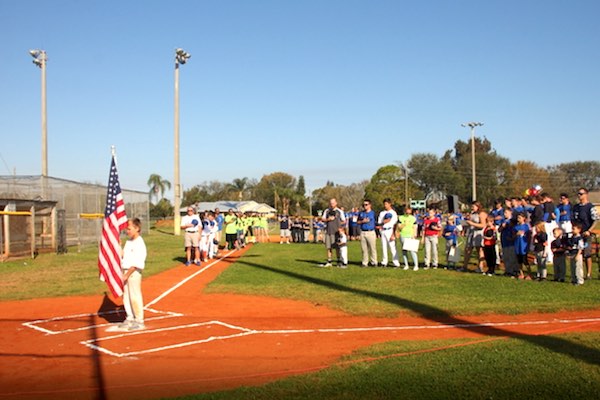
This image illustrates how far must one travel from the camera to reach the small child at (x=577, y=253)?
528 inches

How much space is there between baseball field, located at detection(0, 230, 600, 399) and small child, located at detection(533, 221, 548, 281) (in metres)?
0.93

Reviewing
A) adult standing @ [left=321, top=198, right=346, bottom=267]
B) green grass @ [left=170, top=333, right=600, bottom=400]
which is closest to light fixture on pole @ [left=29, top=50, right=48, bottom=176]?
adult standing @ [left=321, top=198, right=346, bottom=267]

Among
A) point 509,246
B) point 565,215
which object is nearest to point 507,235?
point 509,246

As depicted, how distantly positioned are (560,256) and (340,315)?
6371 mm

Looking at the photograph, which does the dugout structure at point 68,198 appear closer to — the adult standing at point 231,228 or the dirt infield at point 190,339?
the adult standing at point 231,228

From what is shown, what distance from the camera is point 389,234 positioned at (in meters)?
18.7

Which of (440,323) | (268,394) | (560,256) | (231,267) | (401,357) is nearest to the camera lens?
(268,394)

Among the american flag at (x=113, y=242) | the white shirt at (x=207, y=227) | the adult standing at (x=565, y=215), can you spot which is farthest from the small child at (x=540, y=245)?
the white shirt at (x=207, y=227)

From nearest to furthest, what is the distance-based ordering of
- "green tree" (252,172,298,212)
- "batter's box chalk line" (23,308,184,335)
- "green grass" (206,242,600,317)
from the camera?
"batter's box chalk line" (23,308,184,335) → "green grass" (206,242,600,317) → "green tree" (252,172,298,212)

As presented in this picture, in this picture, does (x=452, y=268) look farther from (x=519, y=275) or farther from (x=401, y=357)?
(x=401, y=357)

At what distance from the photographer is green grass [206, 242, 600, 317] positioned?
1142 centimetres

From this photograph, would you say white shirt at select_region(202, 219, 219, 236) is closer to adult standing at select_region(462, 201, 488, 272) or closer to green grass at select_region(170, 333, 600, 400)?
adult standing at select_region(462, 201, 488, 272)

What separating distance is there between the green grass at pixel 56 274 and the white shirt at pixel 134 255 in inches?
211

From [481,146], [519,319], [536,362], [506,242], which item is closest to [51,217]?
[506,242]
